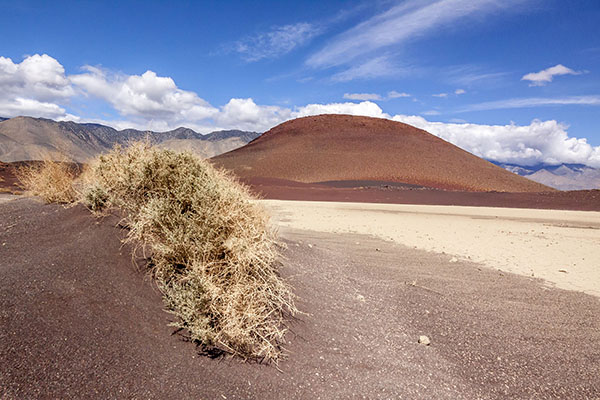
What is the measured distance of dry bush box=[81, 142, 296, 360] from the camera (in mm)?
2770

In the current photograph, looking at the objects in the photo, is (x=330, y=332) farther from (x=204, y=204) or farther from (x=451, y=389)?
(x=204, y=204)

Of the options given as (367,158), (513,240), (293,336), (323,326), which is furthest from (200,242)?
(367,158)

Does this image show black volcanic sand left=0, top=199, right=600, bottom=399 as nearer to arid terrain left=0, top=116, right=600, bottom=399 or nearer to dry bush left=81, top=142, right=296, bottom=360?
arid terrain left=0, top=116, right=600, bottom=399

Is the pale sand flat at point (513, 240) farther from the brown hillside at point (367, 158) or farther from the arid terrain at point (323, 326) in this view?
the brown hillside at point (367, 158)

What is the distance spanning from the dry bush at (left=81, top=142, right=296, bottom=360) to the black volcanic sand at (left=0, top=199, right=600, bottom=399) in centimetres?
19

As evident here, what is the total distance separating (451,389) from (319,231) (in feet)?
24.5

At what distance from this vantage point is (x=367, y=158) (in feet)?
140

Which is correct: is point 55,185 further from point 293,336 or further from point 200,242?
point 293,336

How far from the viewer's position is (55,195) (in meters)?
5.22

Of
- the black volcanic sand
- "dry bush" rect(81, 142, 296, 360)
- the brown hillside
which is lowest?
the black volcanic sand

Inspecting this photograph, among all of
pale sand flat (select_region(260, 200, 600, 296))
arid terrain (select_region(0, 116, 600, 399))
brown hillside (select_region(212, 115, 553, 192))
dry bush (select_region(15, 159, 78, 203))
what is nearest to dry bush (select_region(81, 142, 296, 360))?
arid terrain (select_region(0, 116, 600, 399))

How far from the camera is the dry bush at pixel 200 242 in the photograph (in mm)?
2770

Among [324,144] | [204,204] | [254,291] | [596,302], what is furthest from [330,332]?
[324,144]

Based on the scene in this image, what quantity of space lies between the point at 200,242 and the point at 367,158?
4092 cm
